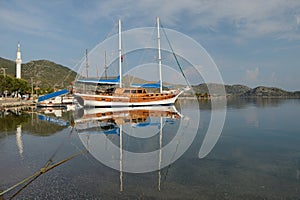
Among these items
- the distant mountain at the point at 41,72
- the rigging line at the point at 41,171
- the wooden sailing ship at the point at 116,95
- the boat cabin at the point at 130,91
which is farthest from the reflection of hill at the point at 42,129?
the distant mountain at the point at 41,72

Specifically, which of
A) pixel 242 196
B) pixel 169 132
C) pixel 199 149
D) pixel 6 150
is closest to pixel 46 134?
pixel 6 150

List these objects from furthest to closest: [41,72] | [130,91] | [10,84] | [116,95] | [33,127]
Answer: [41,72], [10,84], [130,91], [116,95], [33,127]

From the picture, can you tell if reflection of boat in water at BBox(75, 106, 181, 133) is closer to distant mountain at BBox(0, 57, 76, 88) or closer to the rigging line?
the rigging line

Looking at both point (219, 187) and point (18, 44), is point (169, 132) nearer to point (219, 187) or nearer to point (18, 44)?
point (219, 187)

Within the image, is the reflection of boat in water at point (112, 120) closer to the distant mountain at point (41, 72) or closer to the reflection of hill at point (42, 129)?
the reflection of hill at point (42, 129)

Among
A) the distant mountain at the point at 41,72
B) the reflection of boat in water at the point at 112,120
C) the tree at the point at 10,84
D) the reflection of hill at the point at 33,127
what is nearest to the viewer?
the reflection of hill at the point at 33,127

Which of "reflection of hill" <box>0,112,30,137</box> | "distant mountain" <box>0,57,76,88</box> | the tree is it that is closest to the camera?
"reflection of hill" <box>0,112,30,137</box>

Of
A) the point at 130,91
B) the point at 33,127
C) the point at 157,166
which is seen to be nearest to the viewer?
the point at 157,166

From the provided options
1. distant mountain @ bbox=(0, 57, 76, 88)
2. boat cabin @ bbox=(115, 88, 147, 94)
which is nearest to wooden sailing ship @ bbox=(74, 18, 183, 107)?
boat cabin @ bbox=(115, 88, 147, 94)

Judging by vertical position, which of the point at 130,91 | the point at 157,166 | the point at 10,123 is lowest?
the point at 157,166

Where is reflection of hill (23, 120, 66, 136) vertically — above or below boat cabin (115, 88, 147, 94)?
below

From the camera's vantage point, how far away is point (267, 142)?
43.6 feet

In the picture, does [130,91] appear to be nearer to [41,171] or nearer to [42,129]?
[42,129]

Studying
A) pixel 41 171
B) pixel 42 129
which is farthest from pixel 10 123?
pixel 41 171
